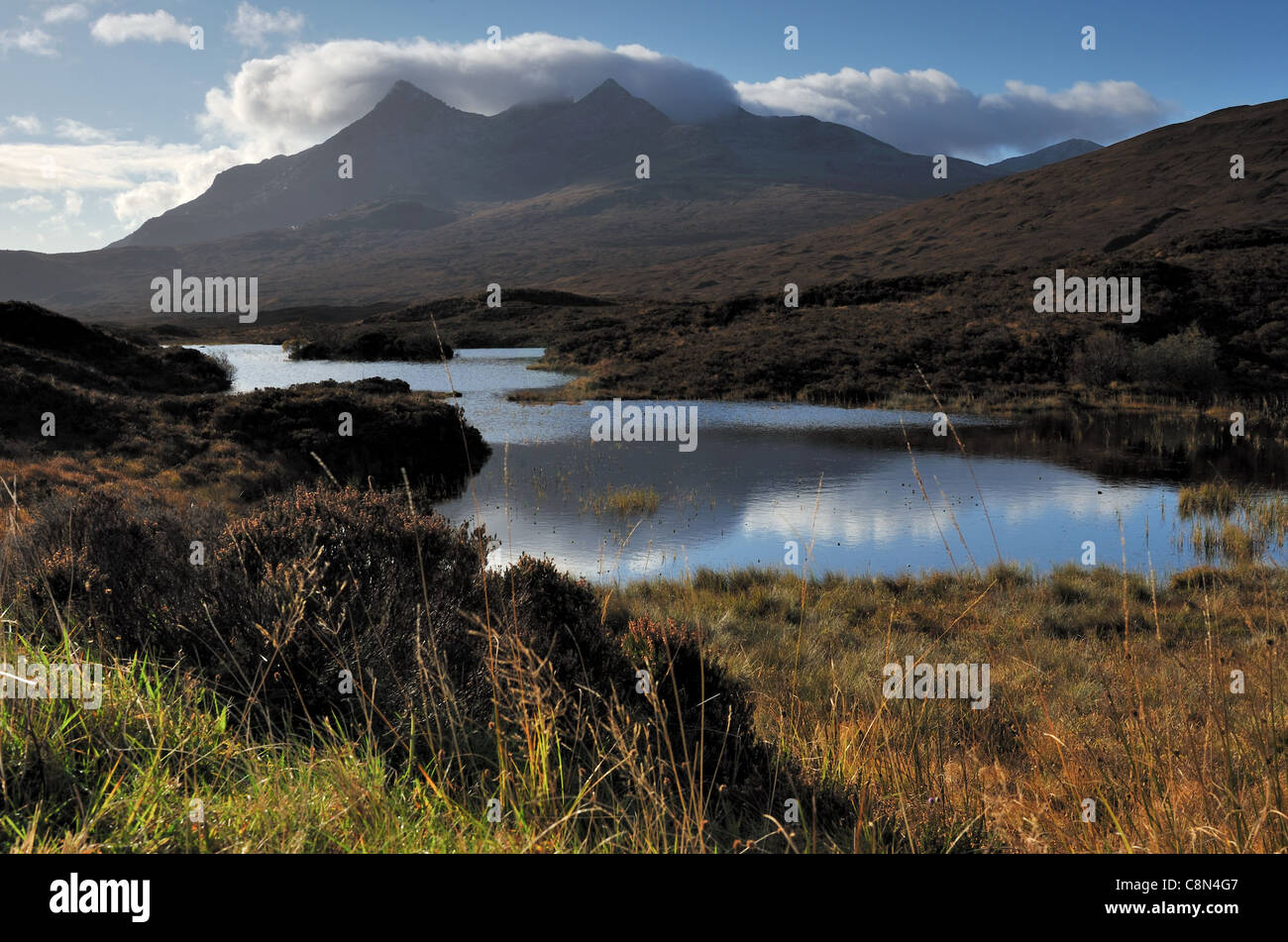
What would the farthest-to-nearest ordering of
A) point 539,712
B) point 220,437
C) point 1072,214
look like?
1. point 1072,214
2. point 220,437
3. point 539,712

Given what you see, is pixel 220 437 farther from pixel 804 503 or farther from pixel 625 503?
pixel 804 503

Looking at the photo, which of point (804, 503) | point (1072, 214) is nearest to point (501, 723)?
point (804, 503)

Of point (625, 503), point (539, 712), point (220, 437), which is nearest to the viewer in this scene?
point (539, 712)

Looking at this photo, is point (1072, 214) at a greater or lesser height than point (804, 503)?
greater

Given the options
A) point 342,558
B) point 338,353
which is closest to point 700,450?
point 342,558

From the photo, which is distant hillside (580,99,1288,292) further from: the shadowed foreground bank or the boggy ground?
the shadowed foreground bank

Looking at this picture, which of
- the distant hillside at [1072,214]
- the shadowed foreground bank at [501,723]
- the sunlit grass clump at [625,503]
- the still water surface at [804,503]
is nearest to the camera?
the shadowed foreground bank at [501,723]

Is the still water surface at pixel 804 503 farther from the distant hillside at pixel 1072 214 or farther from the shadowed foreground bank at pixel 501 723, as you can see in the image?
the distant hillside at pixel 1072 214

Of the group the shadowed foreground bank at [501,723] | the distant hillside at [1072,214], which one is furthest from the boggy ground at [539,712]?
the distant hillside at [1072,214]

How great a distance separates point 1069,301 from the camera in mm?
38000

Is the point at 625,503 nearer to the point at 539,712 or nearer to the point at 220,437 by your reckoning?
the point at 220,437

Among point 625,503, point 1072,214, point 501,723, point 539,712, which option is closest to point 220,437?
point 625,503

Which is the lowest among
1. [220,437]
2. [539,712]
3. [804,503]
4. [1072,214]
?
[804,503]

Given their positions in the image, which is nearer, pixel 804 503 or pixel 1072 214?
pixel 804 503
